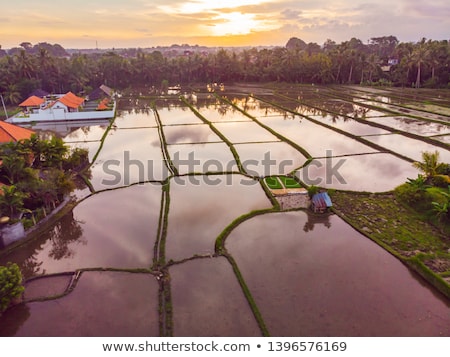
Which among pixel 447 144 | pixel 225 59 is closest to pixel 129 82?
pixel 225 59

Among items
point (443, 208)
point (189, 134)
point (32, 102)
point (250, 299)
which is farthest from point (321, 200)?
point (32, 102)

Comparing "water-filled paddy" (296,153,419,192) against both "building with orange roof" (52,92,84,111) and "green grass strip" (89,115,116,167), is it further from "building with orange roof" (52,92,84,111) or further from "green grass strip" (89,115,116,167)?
"building with orange roof" (52,92,84,111)

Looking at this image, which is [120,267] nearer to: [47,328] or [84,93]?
[47,328]

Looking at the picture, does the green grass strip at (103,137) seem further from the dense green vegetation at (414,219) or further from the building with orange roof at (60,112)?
the dense green vegetation at (414,219)

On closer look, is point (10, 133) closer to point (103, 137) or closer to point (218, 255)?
point (103, 137)

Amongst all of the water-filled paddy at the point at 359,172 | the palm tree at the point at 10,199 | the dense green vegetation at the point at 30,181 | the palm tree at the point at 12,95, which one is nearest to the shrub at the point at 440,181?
the water-filled paddy at the point at 359,172

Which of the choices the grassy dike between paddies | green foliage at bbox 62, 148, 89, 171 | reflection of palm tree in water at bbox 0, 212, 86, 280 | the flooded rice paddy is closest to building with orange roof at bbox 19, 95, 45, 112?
the flooded rice paddy
